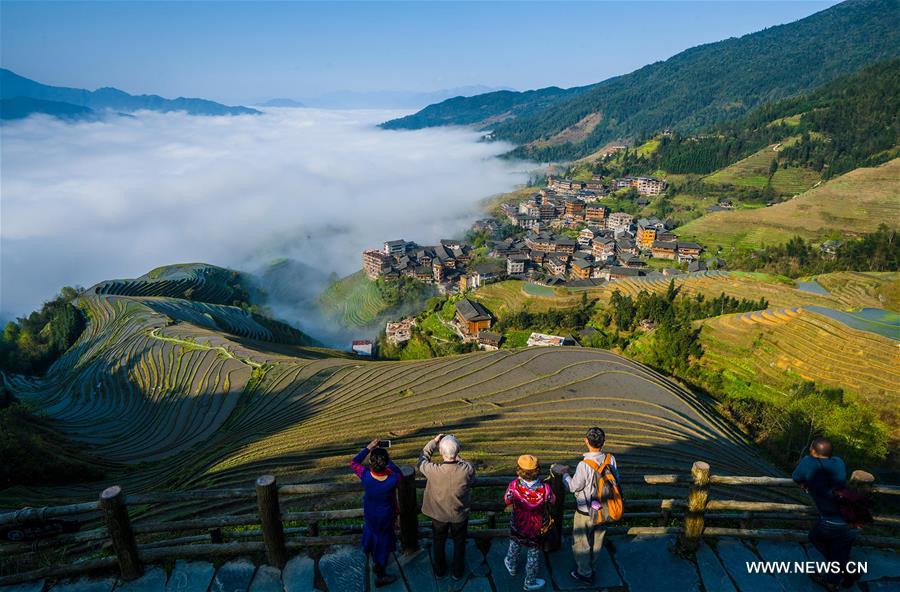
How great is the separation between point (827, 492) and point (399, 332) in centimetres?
3988

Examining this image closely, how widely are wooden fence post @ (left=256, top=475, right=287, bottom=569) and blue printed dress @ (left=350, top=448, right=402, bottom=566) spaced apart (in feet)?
2.85

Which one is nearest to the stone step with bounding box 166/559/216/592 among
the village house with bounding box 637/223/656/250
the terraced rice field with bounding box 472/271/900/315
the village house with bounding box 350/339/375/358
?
the terraced rice field with bounding box 472/271/900/315

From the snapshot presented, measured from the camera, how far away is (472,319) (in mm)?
38875

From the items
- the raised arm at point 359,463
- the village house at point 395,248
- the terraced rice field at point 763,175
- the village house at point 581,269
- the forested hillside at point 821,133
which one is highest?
the forested hillside at point 821,133

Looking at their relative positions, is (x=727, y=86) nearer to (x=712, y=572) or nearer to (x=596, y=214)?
(x=596, y=214)

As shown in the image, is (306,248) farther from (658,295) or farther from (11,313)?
(658,295)

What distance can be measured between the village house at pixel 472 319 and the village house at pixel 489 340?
4.23 feet

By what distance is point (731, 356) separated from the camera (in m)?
22.4

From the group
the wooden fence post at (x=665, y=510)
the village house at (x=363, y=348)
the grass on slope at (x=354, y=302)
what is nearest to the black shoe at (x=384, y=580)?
the wooden fence post at (x=665, y=510)

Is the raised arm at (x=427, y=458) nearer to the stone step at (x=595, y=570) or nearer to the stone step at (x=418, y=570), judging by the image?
the stone step at (x=418, y=570)

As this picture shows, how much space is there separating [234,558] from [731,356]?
78.5ft

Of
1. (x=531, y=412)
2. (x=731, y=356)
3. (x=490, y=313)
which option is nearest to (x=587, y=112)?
(x=490, y=313)

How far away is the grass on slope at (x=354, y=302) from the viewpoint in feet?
184

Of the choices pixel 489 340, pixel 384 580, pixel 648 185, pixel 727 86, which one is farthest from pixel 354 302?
pixel 727 86
